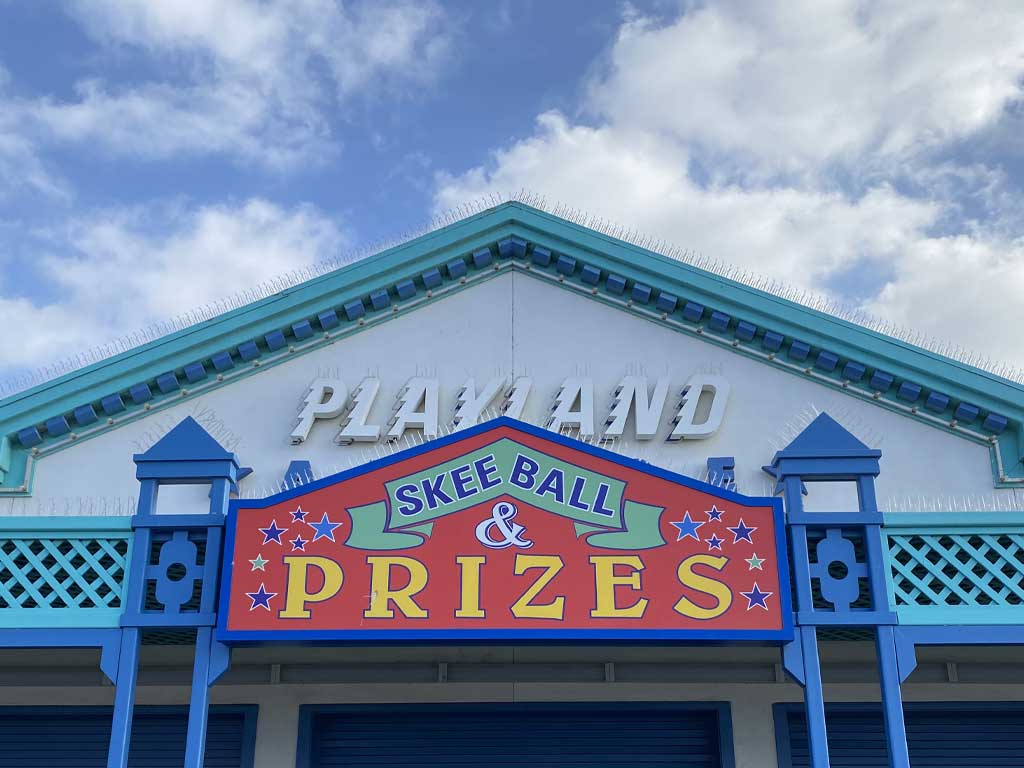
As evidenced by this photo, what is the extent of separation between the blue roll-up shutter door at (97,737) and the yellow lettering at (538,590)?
4308mm

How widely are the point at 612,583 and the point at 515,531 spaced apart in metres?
0.95

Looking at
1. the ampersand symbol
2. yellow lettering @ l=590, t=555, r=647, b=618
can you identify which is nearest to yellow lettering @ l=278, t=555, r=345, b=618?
the ampersand symbol

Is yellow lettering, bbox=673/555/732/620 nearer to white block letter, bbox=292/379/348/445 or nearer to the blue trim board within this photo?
the blue trim board

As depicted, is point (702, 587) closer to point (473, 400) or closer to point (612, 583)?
point (612, 583)

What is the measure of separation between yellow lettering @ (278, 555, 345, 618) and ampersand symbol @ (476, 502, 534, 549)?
1.26m

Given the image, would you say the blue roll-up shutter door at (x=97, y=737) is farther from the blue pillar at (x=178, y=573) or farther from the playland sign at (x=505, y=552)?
the playland sign at (x=505, y=552)

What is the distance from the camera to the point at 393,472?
10102mm

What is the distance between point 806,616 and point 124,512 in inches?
303

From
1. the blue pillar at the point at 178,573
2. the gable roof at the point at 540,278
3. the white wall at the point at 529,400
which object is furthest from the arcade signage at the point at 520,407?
the blue pillar at the point at 178,573

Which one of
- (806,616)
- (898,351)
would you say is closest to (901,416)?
(898,351)

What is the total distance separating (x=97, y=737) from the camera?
12.5 metres

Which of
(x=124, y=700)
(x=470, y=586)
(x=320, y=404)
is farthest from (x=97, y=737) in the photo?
(x=470, y=586)

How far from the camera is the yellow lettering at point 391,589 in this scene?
953 centimetres

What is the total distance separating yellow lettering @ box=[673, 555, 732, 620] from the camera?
952 centimetres
